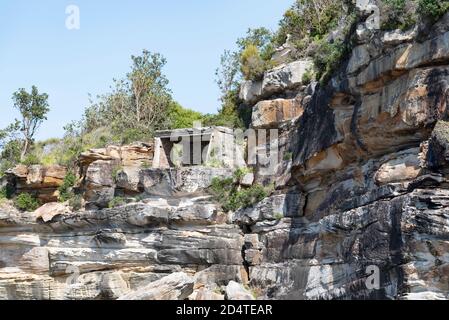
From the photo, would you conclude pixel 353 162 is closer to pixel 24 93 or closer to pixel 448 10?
pixel 448 10

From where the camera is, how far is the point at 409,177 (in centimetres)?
1800

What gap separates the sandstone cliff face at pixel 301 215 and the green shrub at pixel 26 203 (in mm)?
492

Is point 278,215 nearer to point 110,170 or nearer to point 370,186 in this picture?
point 370,186

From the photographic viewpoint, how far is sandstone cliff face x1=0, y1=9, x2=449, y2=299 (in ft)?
56.7

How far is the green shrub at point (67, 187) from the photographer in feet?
94.1

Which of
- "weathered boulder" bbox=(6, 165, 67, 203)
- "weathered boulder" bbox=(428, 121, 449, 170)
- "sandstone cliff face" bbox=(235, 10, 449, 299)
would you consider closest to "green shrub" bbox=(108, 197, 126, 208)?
"weathered boulder" bbox=(6, 165, 67, 203)

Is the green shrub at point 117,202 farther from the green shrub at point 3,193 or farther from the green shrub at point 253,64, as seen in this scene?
the green shrub at point 253,64

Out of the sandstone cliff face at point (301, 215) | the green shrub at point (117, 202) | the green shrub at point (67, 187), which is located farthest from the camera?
the green shrub at point (67, 187)

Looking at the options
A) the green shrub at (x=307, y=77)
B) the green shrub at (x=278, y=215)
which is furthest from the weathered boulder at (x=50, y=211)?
the green shrub at (x=307, y=77)

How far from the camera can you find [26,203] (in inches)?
1146

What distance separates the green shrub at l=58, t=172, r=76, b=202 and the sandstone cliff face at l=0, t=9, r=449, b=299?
976 mm

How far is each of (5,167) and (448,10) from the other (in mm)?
20762

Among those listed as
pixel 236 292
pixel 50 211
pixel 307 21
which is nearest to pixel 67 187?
pixel 50 211

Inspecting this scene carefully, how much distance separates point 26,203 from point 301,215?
1187 centimetres
